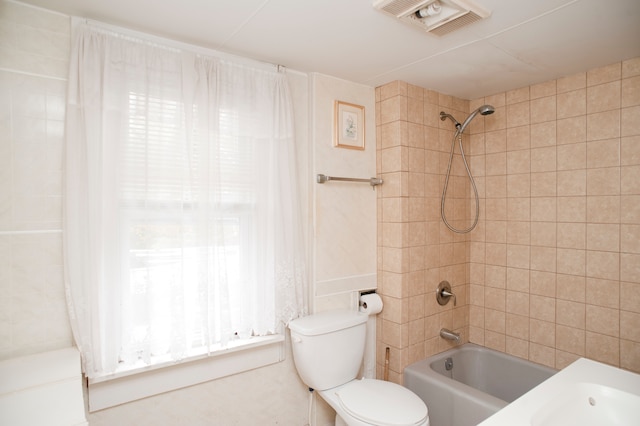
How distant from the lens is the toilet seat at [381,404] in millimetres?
1628

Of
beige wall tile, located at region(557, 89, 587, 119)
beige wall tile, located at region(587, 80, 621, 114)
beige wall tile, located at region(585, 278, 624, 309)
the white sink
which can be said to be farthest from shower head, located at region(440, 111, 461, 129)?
the white sink

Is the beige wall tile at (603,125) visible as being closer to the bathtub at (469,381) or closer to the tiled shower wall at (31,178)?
the bathtub at (469,381)

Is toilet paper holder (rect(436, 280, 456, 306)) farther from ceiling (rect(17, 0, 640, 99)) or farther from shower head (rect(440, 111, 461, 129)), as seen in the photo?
ceiling (rect(17, 0, 640, 99))

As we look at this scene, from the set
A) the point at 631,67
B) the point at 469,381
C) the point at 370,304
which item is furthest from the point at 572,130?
the point at 469,381

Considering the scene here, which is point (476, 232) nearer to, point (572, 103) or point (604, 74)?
point (572, 103)

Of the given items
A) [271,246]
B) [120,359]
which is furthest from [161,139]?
[120,359]

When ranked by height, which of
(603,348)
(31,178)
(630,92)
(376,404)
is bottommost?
(376,404)

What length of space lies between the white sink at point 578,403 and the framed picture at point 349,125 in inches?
62.3

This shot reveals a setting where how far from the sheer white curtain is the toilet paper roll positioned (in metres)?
0.45

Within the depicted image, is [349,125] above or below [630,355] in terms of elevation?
above

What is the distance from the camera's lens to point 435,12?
1.45 metres

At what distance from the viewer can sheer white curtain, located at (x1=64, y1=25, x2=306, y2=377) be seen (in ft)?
4.87

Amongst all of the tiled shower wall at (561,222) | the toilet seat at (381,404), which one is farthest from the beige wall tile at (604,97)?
the toilet seat at (381,404)

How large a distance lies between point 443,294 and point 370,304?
558 millimetres
